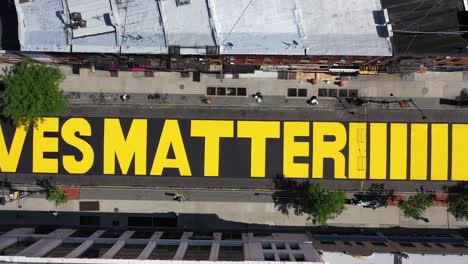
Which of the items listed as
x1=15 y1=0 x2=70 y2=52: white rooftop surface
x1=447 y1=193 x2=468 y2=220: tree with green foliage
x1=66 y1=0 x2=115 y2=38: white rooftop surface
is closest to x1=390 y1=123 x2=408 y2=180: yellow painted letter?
x1=447 y1=193 x2=468 y2=220: tree with green foliage

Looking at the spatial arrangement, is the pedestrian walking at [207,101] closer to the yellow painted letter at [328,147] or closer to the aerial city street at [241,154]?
the aerial city street at [241,154]

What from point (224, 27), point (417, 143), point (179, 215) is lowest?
point (179, 215)

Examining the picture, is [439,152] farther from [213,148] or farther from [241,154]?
[213,148]

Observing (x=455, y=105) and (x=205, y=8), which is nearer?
(x=205, y=8)

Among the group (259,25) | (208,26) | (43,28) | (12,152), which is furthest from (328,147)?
(12,152)

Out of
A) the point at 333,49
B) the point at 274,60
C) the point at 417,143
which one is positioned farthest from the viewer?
the point at 417,143

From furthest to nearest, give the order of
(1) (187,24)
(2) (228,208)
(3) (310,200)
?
(2) (228,208) → (3) (310,200) → (1) (187,24)

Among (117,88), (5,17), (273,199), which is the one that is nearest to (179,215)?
(273,199)

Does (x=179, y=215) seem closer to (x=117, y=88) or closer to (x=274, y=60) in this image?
(x=117, y=88)
